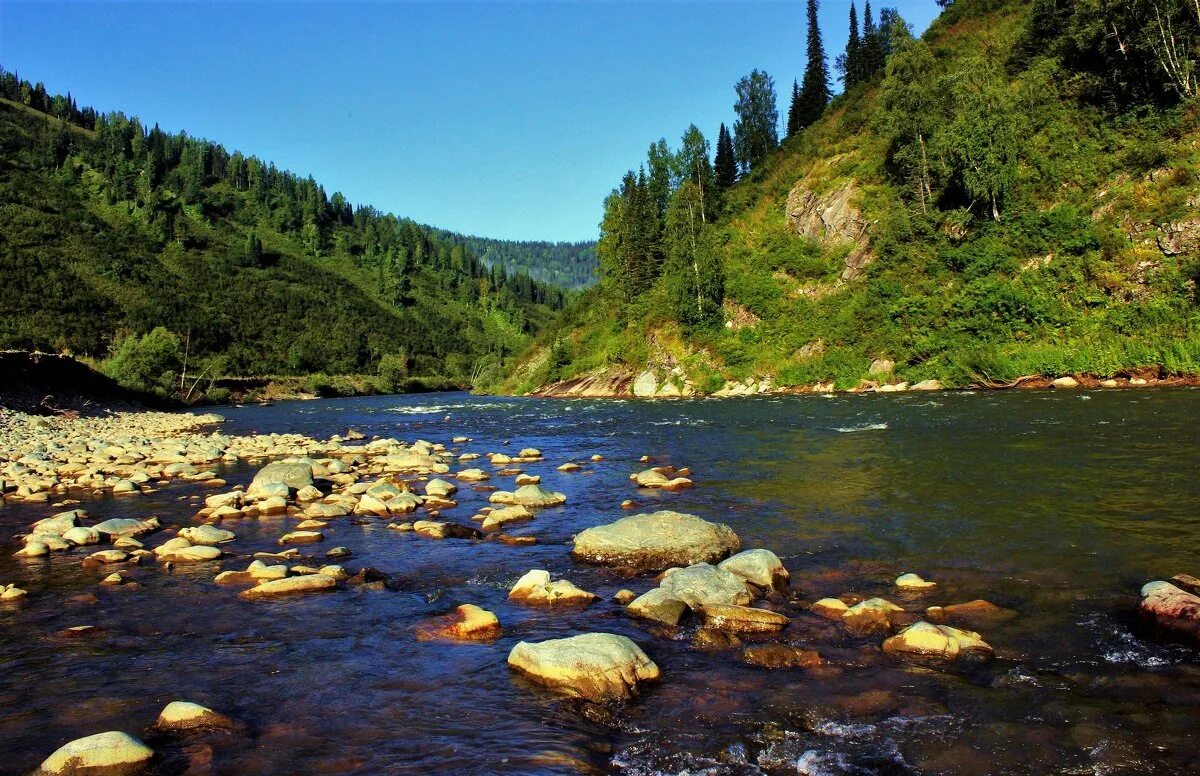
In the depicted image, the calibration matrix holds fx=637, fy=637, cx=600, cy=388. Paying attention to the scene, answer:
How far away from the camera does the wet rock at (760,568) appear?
8273 mm

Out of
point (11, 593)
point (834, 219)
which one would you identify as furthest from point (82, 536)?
point (834, 219)

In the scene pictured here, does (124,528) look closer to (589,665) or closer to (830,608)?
(589,665)

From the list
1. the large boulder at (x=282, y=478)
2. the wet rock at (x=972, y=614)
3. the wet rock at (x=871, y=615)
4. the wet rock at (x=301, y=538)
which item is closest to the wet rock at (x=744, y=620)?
the wet rock at (x=871, y=615)

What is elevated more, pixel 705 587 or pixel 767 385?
pixel 767 385

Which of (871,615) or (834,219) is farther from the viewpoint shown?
(834,219)

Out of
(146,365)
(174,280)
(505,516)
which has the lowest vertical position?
(505,516)

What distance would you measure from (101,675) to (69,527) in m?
7.36

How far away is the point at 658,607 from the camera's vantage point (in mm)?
7480

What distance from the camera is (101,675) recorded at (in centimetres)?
619

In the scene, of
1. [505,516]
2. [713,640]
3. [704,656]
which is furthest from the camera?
[505,516]

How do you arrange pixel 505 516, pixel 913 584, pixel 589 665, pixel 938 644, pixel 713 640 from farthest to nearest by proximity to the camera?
pixel 505 516
pixel 913 584
pixel 713 640
pixel 938 644
pixel 589 665

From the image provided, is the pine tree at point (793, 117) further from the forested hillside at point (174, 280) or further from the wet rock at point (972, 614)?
the wet rock at point (972, 614)

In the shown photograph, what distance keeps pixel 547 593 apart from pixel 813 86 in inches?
3595

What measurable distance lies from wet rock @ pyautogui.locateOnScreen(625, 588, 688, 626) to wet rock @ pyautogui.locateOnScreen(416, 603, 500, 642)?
165 centimetres
